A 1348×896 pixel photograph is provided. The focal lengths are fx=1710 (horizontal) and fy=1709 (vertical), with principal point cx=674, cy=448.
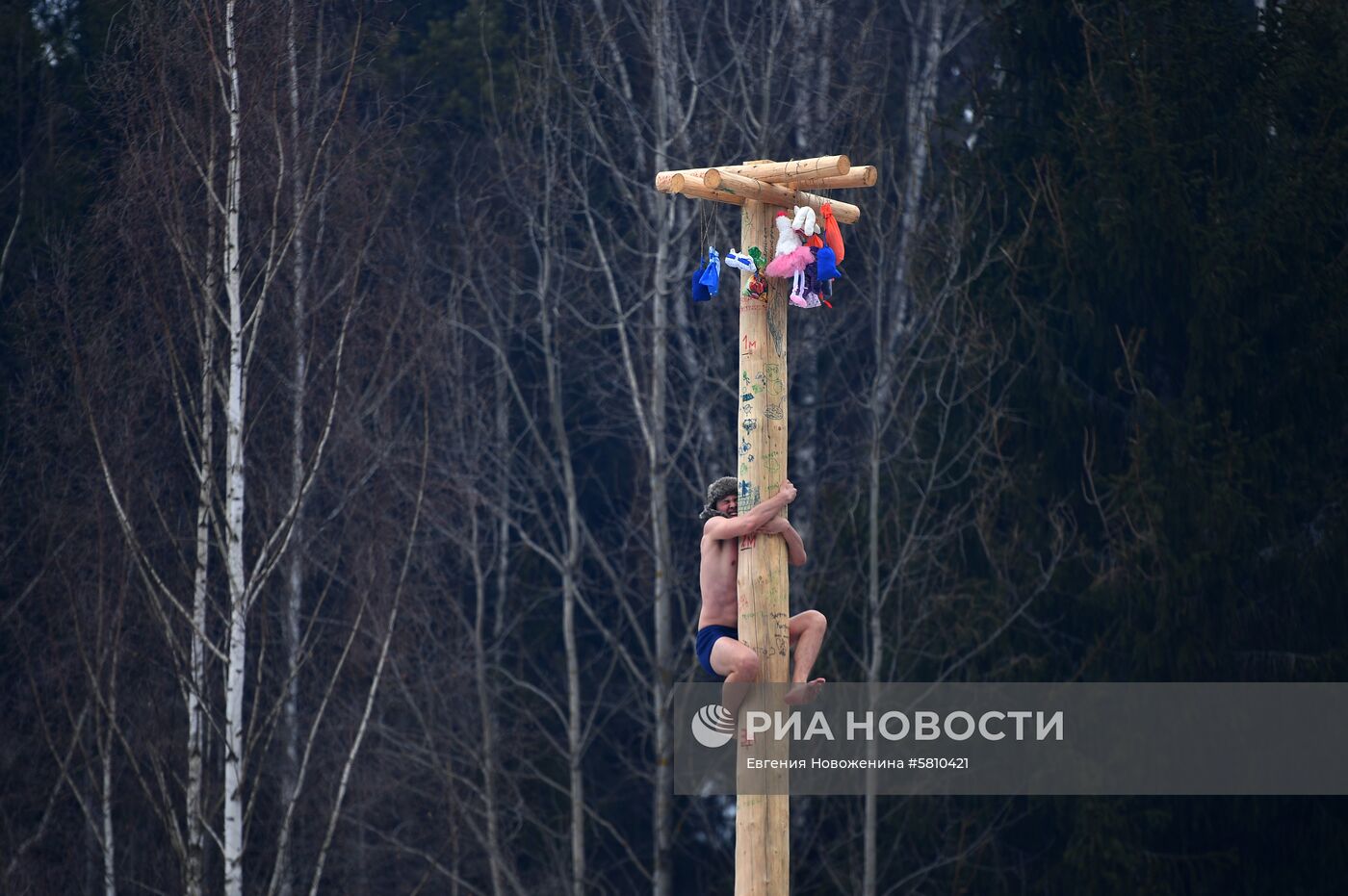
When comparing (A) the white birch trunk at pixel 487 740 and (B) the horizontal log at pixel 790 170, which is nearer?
(B) the horizontal log at pixel 790 170

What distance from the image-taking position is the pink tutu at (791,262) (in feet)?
23.9

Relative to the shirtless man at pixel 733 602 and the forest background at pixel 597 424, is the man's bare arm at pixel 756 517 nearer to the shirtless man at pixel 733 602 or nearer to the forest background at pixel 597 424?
the shirtless man at pixel 733 602

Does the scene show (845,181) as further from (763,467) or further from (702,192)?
(763,467)

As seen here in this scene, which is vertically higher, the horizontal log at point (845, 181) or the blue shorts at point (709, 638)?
the horizontal log at point (845, 181)

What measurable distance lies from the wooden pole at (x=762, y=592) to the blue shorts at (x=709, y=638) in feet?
0.55

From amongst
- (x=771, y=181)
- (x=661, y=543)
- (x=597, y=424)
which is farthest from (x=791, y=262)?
(x=597, y=424)

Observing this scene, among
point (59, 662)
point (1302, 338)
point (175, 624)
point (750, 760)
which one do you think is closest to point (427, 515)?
point (175, 624)

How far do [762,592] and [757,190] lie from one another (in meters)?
1.72

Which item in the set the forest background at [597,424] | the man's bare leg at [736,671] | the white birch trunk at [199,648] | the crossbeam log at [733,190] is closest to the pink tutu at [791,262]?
the crossbeam log at [733,190]

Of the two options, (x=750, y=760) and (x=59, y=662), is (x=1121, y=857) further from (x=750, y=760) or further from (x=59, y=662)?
(x=59, y=662)

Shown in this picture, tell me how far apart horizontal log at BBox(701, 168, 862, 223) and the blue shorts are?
6.13 feet

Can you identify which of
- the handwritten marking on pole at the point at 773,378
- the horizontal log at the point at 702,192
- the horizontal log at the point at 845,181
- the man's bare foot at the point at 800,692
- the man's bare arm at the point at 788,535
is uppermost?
the horizontal log at the point at 845,181

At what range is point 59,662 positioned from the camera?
13664 millimetres

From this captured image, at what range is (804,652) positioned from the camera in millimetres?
7434
